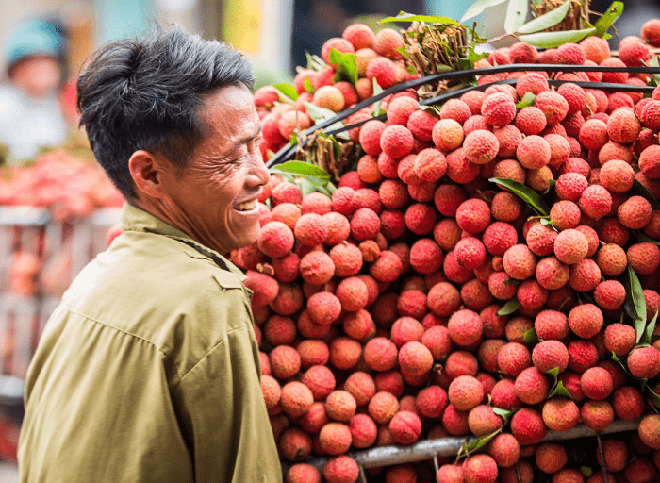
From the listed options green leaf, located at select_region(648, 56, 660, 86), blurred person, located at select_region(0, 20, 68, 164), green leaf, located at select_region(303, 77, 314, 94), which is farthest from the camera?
blurred person, located at select_region(0, 20, 68, 164)

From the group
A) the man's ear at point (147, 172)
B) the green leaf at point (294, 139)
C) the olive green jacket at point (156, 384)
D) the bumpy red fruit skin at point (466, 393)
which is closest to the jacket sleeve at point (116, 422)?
the olive green jacket at point (156, 384)

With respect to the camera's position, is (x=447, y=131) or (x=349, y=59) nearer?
(x=447, y=131)

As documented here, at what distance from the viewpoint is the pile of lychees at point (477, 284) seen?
3.19 feet

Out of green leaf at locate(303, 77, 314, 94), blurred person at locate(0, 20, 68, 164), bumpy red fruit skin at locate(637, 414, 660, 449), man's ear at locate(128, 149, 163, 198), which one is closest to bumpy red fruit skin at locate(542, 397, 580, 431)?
bumpy red fruit skin at locate(637, 414, 660, 449)

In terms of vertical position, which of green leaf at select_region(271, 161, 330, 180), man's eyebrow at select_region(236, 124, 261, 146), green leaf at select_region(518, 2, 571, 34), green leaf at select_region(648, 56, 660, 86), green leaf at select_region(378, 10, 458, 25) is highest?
green leaf at select_region(518, 2, 571, 34)

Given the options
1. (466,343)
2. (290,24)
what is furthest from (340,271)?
(290,24)

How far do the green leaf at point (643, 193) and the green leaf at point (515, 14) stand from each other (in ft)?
1.37

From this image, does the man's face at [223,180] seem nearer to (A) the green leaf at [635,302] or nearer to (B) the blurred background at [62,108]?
(B) the blurred background at [62,108]

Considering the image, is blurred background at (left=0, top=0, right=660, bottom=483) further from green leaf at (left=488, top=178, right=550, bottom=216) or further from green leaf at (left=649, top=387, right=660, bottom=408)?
green leaf at (left=649, top=387, right=660, bottom=408)

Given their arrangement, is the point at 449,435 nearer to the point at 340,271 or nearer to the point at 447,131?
the point at 340,271

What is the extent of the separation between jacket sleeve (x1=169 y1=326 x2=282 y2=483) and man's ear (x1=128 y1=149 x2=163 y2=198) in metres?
0.28

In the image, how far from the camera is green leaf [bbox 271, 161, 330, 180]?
117 centimetres

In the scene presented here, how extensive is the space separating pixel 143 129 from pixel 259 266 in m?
0.34

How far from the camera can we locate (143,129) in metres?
0.91
